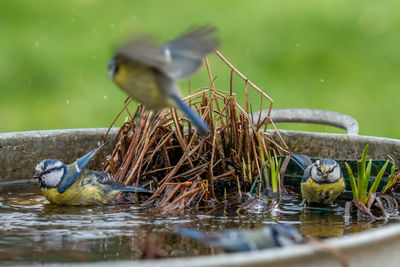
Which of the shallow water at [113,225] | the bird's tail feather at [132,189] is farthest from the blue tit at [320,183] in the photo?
the bird's tail feather at [132,189]

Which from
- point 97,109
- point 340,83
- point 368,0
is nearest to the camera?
point 97,109

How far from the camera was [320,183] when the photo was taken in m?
3.38

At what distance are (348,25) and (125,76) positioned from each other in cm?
641

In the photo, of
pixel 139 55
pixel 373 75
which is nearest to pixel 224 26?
pixel 373 75

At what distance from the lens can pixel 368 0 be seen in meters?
→ 9.48

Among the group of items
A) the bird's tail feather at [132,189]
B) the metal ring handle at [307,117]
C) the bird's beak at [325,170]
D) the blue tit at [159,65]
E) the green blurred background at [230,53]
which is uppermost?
the green blurred background at [230,53]

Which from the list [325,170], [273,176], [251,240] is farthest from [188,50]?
[251,240]

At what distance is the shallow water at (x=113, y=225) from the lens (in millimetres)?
2639

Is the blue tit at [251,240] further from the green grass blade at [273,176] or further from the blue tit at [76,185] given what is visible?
the blue tit at [76,185]

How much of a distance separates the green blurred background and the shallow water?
363 cm

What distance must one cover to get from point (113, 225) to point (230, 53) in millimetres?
5359

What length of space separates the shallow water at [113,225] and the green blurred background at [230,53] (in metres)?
3.63

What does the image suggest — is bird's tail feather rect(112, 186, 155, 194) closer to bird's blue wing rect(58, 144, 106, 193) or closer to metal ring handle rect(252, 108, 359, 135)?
bird's blue wing rect(58, 144, 106, 193)

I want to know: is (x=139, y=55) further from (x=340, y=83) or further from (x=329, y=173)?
(x=340, y=83)
